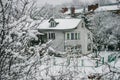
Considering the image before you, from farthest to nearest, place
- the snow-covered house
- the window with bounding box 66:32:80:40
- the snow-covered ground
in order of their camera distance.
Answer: the window with bounding box 66:32:80:40
the snow-covered house
the snow-covered ground

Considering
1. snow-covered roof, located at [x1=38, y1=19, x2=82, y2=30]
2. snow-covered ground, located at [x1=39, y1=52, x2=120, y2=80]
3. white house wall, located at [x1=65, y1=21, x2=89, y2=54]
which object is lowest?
white house wall, located at [x1=65, y1=21, x2=89, y2=54]

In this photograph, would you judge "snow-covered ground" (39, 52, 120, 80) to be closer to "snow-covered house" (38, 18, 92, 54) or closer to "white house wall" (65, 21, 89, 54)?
"snow-covered house" (38, 18, 92, 54)

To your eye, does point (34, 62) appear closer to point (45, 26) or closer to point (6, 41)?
point (6, 41)

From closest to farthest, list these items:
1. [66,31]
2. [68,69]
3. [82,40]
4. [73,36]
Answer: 1. [68,69]
2. [66,31]
3. [73,36]
4. [82,40]

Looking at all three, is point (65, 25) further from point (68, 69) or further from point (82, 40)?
point (68, 69)

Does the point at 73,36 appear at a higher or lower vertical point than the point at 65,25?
lower

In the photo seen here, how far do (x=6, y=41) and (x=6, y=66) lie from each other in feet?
1.91

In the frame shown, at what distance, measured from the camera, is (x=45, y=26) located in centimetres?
3612

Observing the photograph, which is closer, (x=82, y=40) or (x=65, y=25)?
(x=65, y=25)

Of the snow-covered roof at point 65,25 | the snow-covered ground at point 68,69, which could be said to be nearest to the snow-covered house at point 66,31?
the snow-covered roof at point 65,25

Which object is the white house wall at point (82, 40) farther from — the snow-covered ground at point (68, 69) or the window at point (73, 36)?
the snow-covered ground at point (68, 69)

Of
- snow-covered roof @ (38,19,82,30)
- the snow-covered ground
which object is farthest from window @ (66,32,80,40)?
the snow-covered ground

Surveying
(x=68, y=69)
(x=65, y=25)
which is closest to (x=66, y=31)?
(x=65, y=25)

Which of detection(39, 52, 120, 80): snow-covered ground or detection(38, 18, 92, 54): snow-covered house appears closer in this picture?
detection(39, 52, 120, 80): snow-covered ground
